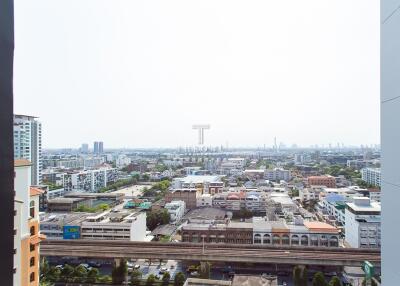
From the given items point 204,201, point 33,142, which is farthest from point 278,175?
point 33,142

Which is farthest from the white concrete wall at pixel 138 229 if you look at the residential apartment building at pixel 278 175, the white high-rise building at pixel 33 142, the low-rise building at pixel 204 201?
the residential apartment building at pixel 278 175

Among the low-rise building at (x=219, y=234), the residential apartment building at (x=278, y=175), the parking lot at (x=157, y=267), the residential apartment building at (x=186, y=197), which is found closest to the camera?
the parking lot at (x=157, y=267)

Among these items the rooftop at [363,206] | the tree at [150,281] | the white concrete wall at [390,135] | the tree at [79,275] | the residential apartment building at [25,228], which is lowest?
the tree at [150,281]

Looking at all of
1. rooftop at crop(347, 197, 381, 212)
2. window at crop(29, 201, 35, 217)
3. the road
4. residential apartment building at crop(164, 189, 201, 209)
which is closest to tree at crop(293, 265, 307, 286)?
the road

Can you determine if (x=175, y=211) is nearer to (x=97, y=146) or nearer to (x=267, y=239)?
(x=267, y=239)

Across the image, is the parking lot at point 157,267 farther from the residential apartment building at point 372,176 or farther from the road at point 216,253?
the residential apartment building at point 372,176

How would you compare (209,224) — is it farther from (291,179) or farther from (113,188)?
(291,179)

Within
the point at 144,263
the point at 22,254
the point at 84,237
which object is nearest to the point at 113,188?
the point at 84,237
